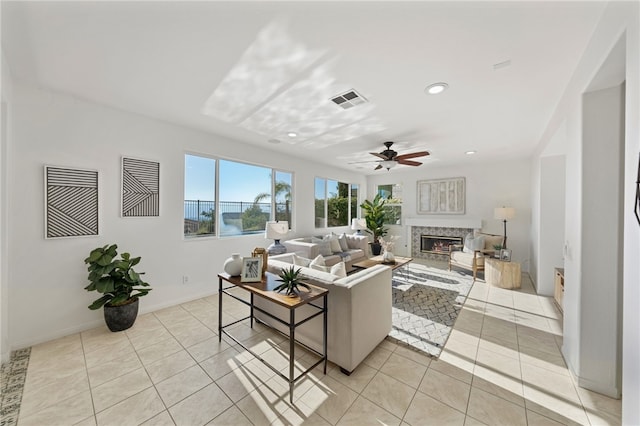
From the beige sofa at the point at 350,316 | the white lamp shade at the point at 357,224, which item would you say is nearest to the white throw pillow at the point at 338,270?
the beige sofa at the point at 350,316

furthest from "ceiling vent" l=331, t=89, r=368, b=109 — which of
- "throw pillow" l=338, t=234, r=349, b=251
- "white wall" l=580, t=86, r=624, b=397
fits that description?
"throw pillow" l=338, t=234, r=349, b=251

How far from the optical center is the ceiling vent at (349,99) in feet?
8.18

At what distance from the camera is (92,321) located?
2787 millimetres

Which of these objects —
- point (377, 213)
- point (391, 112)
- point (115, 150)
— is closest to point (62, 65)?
point (115, 150)

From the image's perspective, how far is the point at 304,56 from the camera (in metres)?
1.89

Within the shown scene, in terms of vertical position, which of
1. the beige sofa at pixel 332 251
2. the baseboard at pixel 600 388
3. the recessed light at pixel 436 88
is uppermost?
the recessed light at pixel 436 88

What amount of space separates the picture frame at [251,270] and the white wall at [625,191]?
2.42 metres

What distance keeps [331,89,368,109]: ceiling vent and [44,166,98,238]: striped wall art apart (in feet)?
9.95

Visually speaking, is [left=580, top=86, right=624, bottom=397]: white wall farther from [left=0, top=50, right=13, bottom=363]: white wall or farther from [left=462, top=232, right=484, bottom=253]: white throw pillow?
[left=0, top=50, right=13, bottom=363]: white wall

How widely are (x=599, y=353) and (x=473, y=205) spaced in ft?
16.3

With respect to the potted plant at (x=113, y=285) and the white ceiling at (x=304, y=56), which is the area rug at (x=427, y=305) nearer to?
the white ceiling at (x=304, y=56)

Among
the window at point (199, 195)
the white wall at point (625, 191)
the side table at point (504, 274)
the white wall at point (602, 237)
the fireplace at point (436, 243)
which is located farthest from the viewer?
the fireplace at point (436, 243)

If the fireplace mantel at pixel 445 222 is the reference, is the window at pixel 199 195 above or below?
above

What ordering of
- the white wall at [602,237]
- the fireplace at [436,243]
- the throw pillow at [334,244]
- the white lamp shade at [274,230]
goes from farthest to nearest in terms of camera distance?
the fireplace at [436,243] < the throw pillow at [334,244] < the white lamp shade at [274,230] < the white wall at [602,237]
